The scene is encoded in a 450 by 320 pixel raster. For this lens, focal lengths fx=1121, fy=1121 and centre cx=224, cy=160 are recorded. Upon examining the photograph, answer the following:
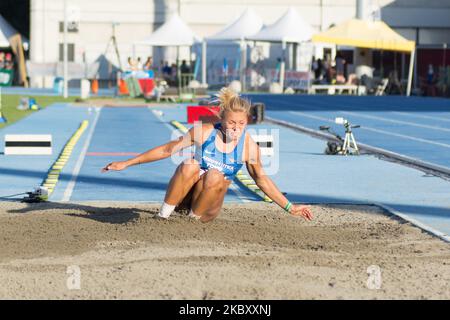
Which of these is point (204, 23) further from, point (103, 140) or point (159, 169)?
point (159, 169)

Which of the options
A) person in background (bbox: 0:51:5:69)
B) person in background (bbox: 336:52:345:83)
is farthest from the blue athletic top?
person in background (bbox: 0:51:5:69)

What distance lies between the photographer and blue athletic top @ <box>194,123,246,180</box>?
34.1 ft

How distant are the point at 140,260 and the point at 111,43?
210ft

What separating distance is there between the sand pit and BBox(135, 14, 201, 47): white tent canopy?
44.9 meters

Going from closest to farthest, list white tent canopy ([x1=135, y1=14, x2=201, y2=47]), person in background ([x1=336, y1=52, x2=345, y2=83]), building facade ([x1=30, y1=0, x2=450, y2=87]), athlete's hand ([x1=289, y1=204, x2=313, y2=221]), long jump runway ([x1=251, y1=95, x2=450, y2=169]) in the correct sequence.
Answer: athlete's hand ([x1=289, y1=204, x2=313, y2=221]), long jump runway ([x1=251, y1=95, x2=450, y2=169]), white tent canopy ([x1=135, y1=14, x2=201, y2=47]), person in background ([x1=336, y1=52, x2=345, y2=83]), building facade ([x1=30, y1=0, x2=450, y2=87])

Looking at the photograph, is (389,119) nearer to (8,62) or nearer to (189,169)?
(189,169)

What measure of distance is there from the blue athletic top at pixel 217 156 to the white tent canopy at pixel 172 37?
4641cm

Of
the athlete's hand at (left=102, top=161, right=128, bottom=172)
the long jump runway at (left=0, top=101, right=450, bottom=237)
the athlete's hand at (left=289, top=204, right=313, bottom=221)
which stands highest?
the athlete's hand at (left=102, top=161, right=128, bottom=172)

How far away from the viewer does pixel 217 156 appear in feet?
34.3

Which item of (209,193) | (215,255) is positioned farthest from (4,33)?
(215,255)

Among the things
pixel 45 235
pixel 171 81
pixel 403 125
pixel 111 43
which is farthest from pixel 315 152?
pixel 111 43

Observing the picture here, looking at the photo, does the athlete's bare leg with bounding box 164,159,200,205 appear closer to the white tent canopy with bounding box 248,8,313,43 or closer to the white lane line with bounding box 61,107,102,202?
the white lane line with bounding box 61,107,102,202

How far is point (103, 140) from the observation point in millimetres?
24531

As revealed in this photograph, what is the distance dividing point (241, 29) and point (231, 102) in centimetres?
4917
